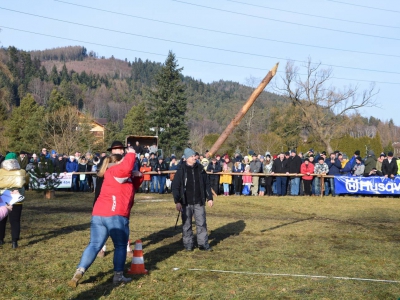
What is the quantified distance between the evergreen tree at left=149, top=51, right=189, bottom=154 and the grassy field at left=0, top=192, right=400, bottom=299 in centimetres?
4985

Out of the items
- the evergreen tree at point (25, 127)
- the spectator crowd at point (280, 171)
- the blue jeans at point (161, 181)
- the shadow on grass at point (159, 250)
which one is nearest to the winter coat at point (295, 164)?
the spectator crowd at point (280, 171)

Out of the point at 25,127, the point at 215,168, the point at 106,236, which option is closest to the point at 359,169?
the point at 215,168

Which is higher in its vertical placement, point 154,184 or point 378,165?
point 378,165

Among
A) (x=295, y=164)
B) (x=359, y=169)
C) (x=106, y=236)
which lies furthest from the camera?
(x=295, y=164)

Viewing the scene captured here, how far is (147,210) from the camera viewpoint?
18.1 meters

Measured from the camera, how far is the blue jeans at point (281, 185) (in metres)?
24.5

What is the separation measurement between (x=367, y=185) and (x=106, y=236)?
18.2 meters

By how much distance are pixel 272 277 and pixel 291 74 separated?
4836 centimetres

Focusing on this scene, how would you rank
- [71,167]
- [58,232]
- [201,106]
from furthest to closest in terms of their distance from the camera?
[201,106]
[71,167]
[58,232]

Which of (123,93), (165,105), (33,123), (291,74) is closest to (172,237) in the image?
(291,74)

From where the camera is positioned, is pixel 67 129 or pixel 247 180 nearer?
pixel 247 180

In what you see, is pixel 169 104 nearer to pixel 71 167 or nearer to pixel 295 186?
pixel 71 167

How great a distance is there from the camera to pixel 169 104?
226ft

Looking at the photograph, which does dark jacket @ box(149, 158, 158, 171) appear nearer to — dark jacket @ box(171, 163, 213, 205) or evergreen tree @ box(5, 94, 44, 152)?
dark jacket @ box(171, 163, 213, 205)
